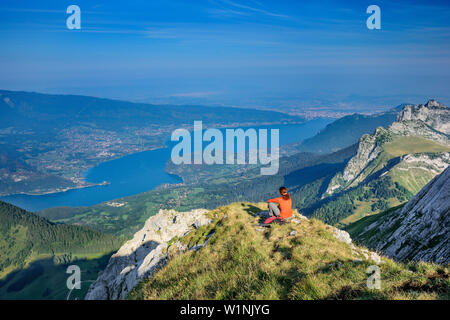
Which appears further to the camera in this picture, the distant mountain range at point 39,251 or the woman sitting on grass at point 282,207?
the distant mountain range at point 39,251

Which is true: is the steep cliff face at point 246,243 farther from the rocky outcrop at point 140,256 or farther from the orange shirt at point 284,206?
the orange shirt at point 284,206

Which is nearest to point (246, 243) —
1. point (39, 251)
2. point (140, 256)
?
point (140, 256)

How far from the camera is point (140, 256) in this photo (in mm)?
37656

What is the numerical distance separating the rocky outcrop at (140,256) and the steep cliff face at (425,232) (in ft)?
91.9

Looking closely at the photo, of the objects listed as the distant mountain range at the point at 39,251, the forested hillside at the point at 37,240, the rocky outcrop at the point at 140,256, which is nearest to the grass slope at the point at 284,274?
the rocky outcrop at the point at 140,256

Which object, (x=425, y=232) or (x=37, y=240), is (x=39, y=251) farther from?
(x=425, y=232)

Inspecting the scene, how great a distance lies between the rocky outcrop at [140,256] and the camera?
860 inches

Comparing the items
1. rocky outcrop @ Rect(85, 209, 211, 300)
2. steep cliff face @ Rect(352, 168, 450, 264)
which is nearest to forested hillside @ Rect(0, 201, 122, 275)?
rocky outcrop @ Rect(85, 209, 211, 300)

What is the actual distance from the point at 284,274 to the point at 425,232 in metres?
41.8

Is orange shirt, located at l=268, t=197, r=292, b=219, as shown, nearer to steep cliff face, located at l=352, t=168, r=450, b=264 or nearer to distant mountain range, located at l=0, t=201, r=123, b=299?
steep cliff face, located at l=352, t=168, r=450, b=264

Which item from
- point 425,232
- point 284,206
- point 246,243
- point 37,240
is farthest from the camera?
point 37,240

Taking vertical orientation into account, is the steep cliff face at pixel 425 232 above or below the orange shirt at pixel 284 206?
below

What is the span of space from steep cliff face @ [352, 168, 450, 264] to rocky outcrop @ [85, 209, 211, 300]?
28022 mm
